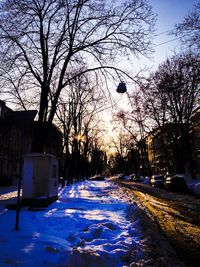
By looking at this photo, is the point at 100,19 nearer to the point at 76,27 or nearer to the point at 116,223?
the point at 76,27

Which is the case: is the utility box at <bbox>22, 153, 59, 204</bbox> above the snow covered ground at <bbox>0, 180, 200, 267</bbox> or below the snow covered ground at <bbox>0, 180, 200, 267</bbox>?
above

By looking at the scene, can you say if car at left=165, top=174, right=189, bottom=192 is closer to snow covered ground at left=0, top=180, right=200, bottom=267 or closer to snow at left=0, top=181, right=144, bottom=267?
snow at left=0, top=181, right=144, bottom=267

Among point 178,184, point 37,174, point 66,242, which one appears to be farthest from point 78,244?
point 178,184

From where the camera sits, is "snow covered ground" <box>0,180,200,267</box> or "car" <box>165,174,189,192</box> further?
"car" <box>165,174,189,192</box>

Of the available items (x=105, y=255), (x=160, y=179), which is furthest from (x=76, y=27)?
(x=160, y=179)

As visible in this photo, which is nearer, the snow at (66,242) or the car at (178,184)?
the snow at (66,242)

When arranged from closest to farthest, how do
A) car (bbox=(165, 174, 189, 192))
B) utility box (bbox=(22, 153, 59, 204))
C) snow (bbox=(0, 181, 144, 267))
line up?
snow (bbox=(0, 181, 144, 267)), utility box (bbox=(22, 153, 59, 204)), car (bbox=(165, 174, 189, 192))

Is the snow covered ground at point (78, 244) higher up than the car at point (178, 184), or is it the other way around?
the car at point (178, 184)

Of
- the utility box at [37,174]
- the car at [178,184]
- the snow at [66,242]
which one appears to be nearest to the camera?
the snow at [66,242]

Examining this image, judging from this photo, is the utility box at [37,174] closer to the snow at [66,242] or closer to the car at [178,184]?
the snow at [66,242]

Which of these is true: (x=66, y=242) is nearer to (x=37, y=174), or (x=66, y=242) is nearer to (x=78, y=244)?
(x=78, y=244)

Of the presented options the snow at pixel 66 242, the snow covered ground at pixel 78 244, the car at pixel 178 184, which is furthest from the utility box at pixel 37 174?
the car at pixel 178 184

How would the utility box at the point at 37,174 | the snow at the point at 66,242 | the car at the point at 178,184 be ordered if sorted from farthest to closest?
the car at the point at 178,184
the utility box at the point at 37,174
the snow at the point at 66,242

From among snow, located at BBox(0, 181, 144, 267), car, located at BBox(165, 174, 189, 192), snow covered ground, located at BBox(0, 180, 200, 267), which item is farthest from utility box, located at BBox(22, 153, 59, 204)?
car, located at BBox(165, 174, 189, 192)
